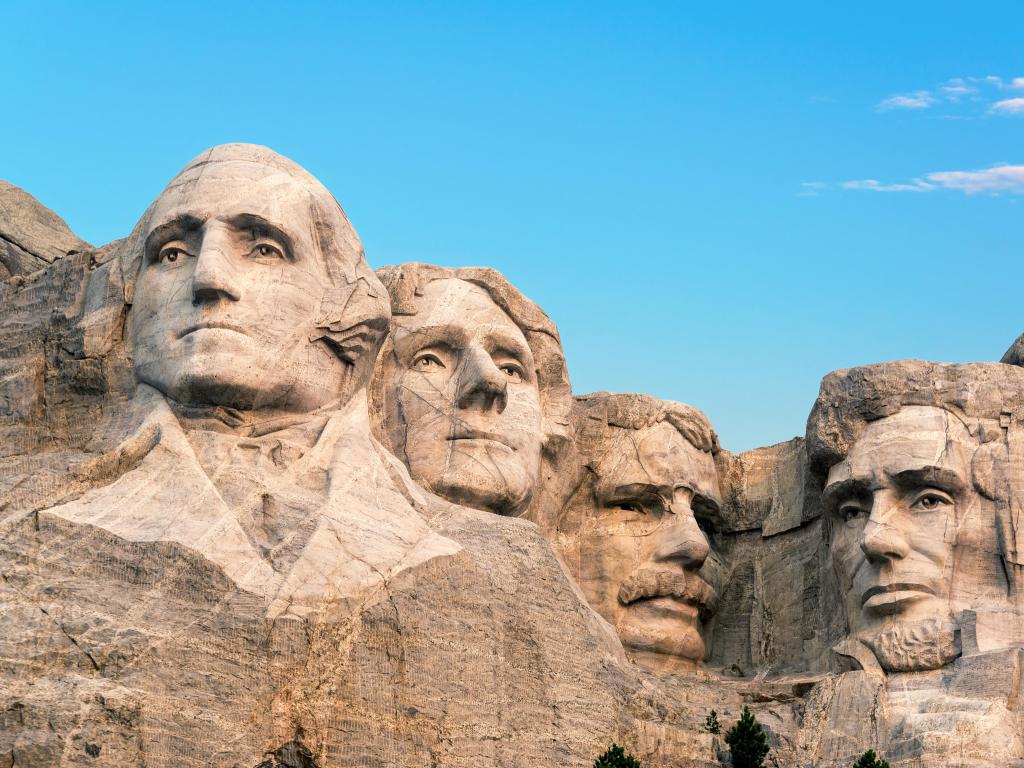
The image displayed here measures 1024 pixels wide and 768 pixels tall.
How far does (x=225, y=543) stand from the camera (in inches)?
633

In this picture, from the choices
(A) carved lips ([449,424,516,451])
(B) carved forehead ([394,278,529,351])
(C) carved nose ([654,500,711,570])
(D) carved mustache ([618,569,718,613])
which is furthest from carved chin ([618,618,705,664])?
(B) carved forehead ([394,278,529,351])

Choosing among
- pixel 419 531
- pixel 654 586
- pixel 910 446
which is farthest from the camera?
pixel 654 586

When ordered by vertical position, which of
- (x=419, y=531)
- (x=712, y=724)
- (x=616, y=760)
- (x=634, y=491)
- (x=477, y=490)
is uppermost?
(x=634, y=491)

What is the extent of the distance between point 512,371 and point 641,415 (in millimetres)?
1520

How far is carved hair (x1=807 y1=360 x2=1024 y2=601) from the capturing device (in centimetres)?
1867

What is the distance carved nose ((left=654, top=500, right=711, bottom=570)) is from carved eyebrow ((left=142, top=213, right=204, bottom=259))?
476cm

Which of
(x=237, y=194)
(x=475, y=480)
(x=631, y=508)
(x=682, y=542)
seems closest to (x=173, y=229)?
(x=237, y=194)

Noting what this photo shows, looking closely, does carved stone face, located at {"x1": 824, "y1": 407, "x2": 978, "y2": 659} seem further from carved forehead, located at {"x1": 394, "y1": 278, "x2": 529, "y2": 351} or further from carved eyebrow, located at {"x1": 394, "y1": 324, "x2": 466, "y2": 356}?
carved eyebrow, located at {"x1": 394, "y1": 324, "x2": 466, "y2": 356}

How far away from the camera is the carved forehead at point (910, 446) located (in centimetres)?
1878

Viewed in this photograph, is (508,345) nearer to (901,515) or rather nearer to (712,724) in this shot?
(901,515)

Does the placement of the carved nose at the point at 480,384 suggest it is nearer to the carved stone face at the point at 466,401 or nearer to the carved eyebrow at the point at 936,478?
the carved stone face at the point at 466,401

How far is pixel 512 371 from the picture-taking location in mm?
19578

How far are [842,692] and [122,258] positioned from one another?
607 centimetres

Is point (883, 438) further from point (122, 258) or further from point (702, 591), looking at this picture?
point (122, 258)
